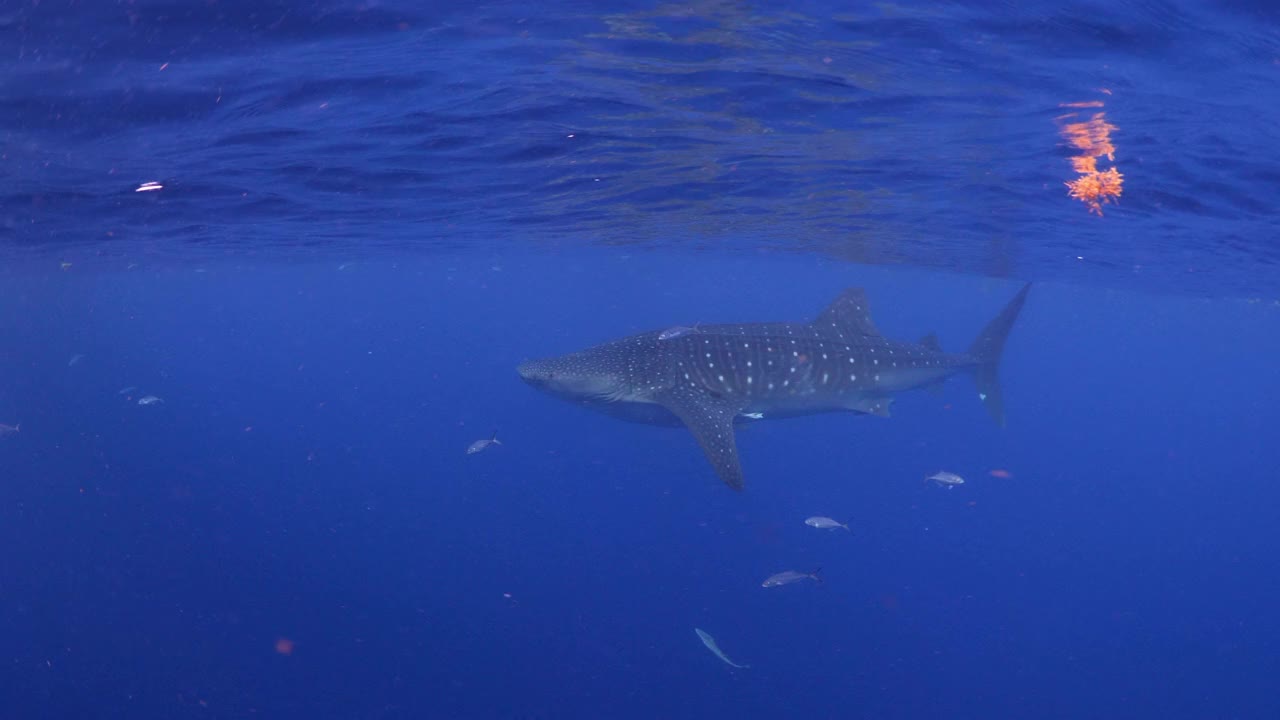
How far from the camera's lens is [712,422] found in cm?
913

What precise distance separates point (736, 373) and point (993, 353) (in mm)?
6435

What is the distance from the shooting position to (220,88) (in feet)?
29.2

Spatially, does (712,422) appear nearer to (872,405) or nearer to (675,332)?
(675,332)

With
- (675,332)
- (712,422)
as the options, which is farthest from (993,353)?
(712,422)

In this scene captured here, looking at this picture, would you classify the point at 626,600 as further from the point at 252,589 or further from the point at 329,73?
the point at 329,73

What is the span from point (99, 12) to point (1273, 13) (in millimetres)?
11332

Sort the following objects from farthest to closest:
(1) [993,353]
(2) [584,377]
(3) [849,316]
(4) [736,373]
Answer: (1) [993,353] < (3) [849,316] < (4) [736,373] < (2) [584,377]

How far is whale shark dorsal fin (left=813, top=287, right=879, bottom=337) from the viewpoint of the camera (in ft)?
38.5

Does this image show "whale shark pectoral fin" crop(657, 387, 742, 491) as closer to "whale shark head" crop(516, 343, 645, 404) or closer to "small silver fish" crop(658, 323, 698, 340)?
"whale shark head" crop(516, 343, 645, 404)

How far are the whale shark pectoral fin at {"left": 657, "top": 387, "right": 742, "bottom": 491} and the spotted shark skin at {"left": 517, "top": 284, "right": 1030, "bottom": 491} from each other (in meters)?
0.02

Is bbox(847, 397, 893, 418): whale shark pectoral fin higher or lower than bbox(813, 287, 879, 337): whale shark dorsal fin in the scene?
lower

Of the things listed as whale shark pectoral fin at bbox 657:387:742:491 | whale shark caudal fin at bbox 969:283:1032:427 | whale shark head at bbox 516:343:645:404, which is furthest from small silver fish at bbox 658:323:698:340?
whale shark caudal fin at bbox 969:283:1032:427

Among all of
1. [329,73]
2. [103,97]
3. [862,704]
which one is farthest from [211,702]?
[862,704]

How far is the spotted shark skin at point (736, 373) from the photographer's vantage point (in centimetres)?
1005
